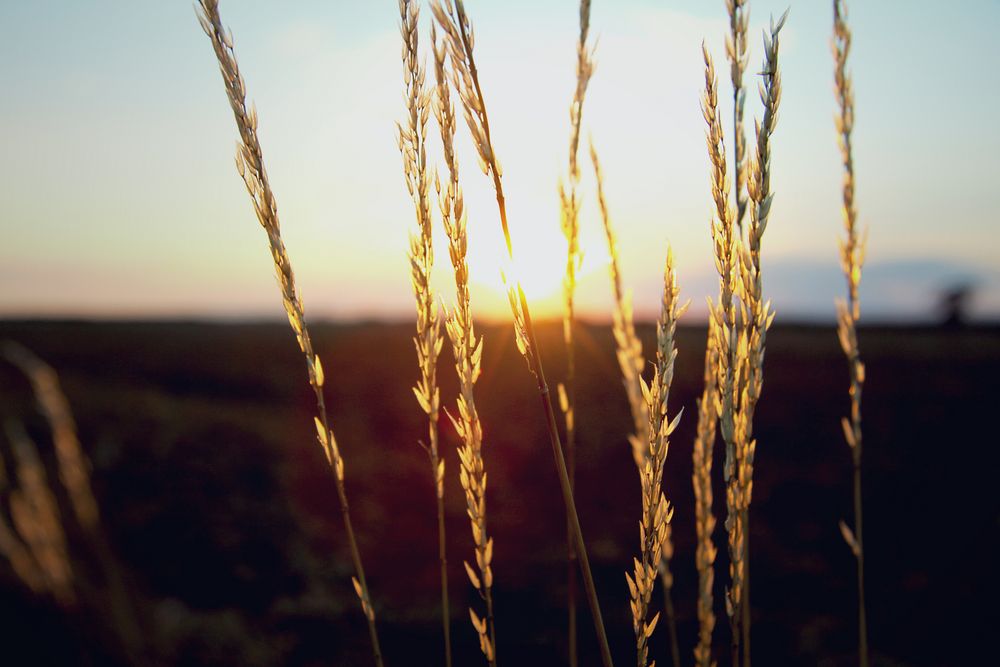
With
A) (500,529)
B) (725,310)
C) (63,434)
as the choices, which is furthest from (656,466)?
(500,529)

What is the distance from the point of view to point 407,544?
6.75m

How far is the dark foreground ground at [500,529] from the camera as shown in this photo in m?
4.60

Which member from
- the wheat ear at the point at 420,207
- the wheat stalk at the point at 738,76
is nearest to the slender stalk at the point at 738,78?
the wheat stalk at the point at 738,76

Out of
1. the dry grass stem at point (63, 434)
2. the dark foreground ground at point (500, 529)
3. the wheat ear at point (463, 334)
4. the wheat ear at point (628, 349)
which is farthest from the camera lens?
the dark foreground ground at point (500, 529)

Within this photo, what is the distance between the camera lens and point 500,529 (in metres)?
7.19

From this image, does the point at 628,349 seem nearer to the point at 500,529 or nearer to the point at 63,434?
the point at 63,434

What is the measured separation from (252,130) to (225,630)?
471 centimetres

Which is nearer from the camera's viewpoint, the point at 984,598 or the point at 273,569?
the point at 984,598

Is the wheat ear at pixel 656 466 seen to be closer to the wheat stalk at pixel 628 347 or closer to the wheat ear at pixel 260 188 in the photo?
the wheat stalk at pixel 628 347

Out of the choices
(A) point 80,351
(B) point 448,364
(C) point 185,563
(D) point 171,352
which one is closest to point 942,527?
(C) point 185,563

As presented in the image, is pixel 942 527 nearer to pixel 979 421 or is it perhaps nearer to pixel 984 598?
pixel 984 598

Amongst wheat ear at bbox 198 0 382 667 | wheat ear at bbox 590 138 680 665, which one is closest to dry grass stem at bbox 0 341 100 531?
wheat ear at bbox 198 0 382 667

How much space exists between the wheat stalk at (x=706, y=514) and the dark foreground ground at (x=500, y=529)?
2622 millimetres

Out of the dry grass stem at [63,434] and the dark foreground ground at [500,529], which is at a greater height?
the dry grass stem at [63,434]
